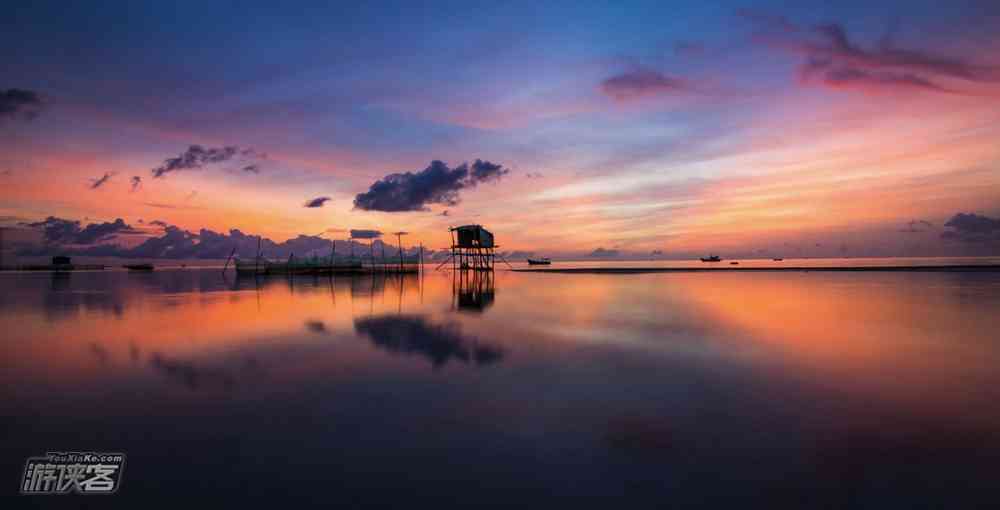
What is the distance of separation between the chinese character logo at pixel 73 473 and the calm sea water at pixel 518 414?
0.19 metres

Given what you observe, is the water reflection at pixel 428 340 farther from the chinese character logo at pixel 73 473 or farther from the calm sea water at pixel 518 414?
the chinese character logo at pixel 73 473

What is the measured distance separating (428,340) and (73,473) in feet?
32.1

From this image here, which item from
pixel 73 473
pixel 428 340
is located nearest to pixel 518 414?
pixel 73 473

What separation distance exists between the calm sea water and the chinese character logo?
7.4 inches

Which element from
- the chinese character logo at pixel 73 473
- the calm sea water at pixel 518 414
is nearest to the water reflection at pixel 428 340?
the calm sea water at pixel 518 414

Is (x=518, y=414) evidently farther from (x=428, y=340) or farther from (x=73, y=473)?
(x=428, y=340)

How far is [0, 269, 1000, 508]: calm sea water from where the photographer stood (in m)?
5.25

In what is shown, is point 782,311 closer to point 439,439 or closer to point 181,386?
point 439,439

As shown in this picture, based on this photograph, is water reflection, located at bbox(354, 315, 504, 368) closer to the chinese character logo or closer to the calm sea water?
the calm sea water

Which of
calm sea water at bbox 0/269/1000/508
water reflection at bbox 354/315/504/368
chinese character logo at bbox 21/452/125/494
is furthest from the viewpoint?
water reflection at bbox 354/315/504/368

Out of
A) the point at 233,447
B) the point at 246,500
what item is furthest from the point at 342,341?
the point at 246,500

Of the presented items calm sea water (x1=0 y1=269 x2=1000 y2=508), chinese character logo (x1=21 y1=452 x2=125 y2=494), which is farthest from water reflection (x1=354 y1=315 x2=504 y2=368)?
chinese character logo (x1=21 y1=452 x2=125 y2=494)

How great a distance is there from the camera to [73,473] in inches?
227

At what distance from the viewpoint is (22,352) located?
43.8 ft
